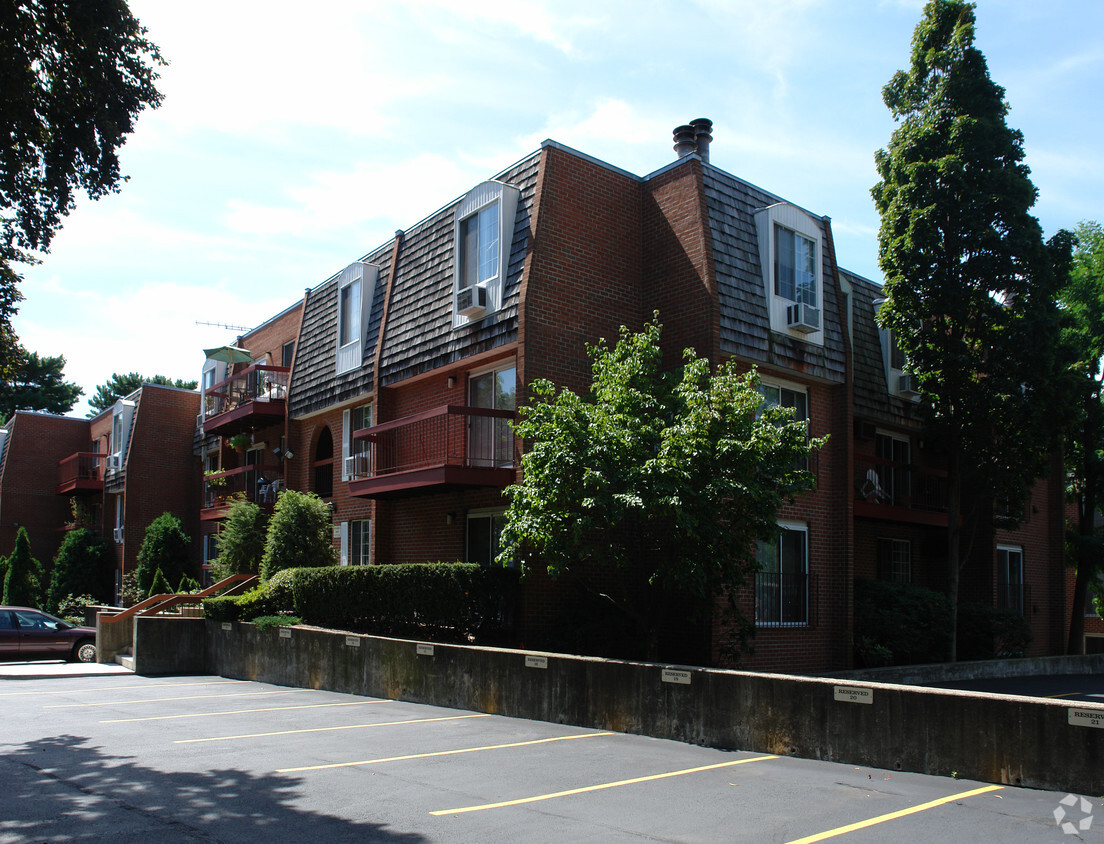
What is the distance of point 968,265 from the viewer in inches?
753

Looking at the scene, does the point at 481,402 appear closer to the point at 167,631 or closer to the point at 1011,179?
the point at 167,631

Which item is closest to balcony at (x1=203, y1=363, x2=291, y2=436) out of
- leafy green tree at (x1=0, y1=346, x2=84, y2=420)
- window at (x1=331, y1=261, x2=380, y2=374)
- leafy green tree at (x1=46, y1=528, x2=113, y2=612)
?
window at (x1=331, y1=261, x2=380, y2=374)

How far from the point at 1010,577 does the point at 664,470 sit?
1717 cm

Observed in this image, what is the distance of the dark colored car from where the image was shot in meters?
22.1

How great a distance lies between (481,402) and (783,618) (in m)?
7.15

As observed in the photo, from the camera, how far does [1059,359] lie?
19281mm

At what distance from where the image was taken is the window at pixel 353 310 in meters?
21.9

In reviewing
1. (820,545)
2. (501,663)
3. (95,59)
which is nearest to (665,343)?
(820,545)

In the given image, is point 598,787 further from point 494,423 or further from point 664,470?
point 494,423

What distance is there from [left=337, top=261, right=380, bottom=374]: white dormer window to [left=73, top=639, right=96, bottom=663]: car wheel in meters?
9.11

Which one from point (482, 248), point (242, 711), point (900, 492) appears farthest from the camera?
point (900, 492)

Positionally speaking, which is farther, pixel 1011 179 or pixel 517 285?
pixel 1011 179

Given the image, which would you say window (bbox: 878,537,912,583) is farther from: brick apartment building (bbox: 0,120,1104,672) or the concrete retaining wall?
the concrete retaining wall

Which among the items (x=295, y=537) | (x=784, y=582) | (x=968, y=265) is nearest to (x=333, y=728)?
(x=295, y=537)
